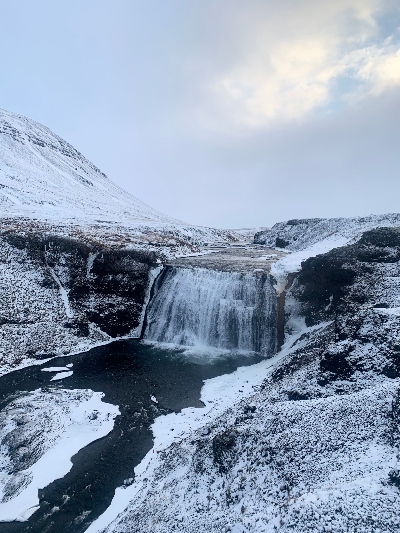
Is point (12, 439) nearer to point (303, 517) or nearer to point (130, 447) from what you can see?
point (130, 447)

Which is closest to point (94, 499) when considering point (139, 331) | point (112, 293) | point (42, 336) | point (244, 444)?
point (244, 444)

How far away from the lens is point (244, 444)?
12.6 metres

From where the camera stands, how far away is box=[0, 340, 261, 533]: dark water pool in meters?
12.6

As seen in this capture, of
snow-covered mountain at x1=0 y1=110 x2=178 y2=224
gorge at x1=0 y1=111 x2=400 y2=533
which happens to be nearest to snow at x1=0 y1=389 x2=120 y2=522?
gorge at x1=0 y1=111 x2=400 y2=533

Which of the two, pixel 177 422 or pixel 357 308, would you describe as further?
pixel 357 308

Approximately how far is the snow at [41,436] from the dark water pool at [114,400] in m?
0.46

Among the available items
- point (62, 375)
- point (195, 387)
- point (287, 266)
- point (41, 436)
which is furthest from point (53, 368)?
point (287, 266)

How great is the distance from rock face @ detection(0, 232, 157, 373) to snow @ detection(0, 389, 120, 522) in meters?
5.81

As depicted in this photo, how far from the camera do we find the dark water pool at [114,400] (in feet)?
41.4

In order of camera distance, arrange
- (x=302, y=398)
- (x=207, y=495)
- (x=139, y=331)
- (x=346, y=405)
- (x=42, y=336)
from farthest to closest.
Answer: (x=139, y=331), (x=42, y=336), (x=302, y=398), (x=346, y=405), (x=207, y=495)

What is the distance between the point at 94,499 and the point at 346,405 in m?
9.77

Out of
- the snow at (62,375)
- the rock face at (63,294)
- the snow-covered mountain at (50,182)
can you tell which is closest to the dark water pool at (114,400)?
the snow at (62,375)

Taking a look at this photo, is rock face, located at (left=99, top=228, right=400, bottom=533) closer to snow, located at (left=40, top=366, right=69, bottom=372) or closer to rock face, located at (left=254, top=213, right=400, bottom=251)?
snow, located at (left=40, top=366, right=69, bottom=372)

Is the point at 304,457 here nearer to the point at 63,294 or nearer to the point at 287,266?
the point at 287,266
